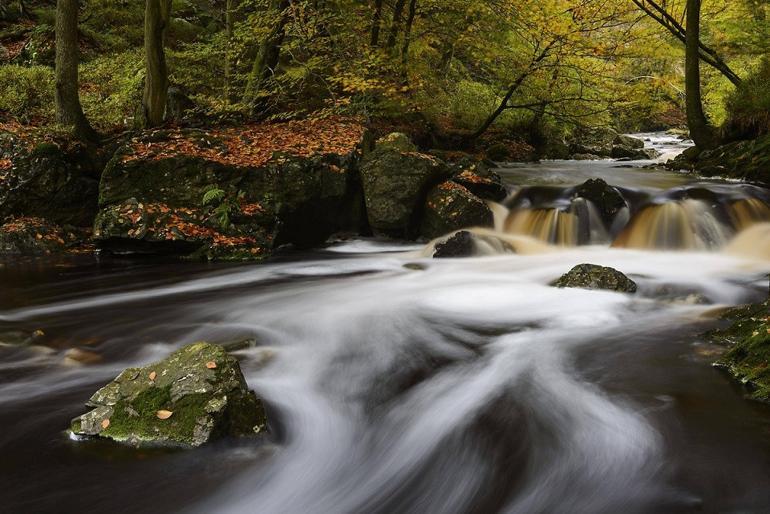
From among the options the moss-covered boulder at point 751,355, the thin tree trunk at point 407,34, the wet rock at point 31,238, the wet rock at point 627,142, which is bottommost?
the moss-covered boulder at point 751,355

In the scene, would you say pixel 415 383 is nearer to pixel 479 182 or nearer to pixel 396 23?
pixel 479 182

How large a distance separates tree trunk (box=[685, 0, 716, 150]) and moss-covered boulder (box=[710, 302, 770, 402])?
10.1m

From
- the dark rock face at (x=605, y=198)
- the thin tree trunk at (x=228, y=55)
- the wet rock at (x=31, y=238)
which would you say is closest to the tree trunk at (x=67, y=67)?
the wet rock at (x=31, y=238)

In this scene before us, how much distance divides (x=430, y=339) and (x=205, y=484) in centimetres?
283

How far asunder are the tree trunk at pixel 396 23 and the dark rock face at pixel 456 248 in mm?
6183

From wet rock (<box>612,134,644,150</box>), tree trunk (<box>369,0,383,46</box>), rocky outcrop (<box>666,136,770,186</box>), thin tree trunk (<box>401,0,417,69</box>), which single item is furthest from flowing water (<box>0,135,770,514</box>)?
wet rock (<box>612,134,644,150</box>)

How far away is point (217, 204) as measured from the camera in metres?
9.27

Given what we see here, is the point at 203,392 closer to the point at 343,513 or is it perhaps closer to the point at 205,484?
the point at 205,484

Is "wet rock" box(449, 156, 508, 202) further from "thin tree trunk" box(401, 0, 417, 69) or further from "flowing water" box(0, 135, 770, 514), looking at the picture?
"thin tree trunk" box(401, 0, 417, 69)

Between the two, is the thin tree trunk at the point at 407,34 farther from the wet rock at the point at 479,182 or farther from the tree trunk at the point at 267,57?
the wet rock at the point at 479,182

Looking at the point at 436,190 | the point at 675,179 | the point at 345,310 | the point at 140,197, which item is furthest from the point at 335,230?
the point at 675,179

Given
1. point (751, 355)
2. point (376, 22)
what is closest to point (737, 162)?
point (376, 22)

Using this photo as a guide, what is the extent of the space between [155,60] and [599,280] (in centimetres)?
859

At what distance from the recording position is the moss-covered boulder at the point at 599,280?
6.68 meters
